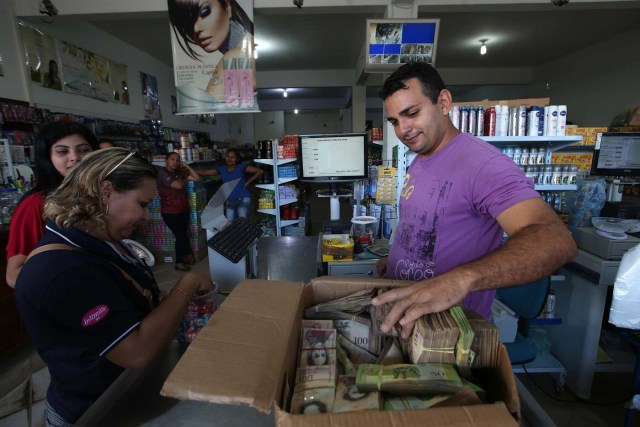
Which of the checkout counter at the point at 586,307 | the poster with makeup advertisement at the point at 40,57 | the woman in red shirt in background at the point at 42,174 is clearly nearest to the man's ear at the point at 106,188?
the woman in red shirt in background at the point at 42,174

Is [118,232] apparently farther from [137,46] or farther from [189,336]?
[137,46]

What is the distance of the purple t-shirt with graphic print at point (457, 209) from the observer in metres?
0.92

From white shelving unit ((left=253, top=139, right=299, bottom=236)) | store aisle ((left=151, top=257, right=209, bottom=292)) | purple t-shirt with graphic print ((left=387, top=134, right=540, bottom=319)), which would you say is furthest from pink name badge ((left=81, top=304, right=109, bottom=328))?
white shelving unit ((left=253, top=139, right=299, bottom=236))

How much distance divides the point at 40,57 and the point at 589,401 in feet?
19.3

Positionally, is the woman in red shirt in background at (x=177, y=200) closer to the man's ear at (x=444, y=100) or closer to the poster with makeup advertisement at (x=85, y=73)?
the poster with makeup advertisement at (x=85, y=73)

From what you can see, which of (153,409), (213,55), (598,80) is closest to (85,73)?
(213,55)

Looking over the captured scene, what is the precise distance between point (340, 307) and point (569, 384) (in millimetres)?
2434

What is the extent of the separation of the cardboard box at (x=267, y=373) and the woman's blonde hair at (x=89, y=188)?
0.50 m

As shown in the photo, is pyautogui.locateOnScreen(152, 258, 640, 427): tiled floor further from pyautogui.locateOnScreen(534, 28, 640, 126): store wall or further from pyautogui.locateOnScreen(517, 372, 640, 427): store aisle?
pyautogui.locateOnScreen(534, 28, 640, 126): store wall

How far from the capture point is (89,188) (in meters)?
0.87

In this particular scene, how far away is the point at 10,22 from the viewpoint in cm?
331

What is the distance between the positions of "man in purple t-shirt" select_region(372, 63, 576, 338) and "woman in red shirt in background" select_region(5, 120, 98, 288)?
155cm

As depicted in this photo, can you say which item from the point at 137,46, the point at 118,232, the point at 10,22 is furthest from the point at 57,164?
the point at 137,46

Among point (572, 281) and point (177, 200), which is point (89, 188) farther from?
point (177, 200)
